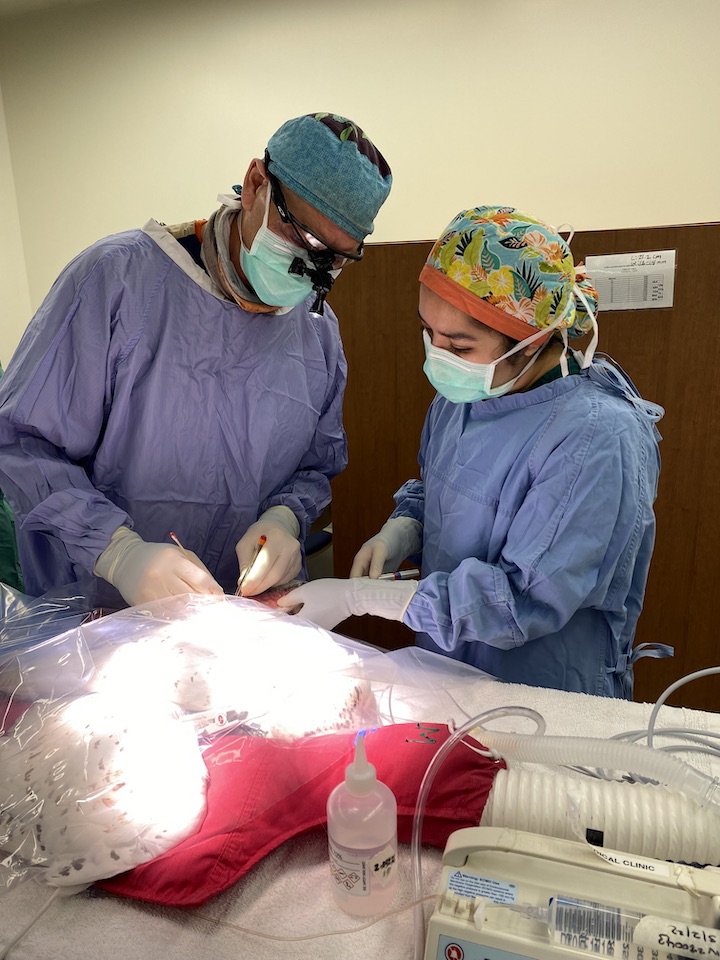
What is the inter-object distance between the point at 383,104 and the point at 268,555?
285cm

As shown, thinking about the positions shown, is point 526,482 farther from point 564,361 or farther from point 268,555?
point 268,555

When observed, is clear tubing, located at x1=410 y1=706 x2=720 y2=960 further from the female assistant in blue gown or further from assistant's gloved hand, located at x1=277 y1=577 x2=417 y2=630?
assistant's gloved hand, located at x1=277 y1=577 x2=417 y2=630

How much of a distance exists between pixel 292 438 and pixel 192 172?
277cm

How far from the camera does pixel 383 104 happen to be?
3.41m

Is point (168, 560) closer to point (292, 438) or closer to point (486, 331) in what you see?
point (292, 438)

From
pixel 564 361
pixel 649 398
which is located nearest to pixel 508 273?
pixel 564 361

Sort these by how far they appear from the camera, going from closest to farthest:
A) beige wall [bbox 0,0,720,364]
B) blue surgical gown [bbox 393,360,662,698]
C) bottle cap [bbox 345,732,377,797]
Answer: bottle cap [bbox 345,732,377,797] → blue surgical gown [bbox 393,360,662,698] → beige wall [bbox 0,0,720,364]

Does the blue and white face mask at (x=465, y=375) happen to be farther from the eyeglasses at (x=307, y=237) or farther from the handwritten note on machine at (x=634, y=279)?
the handwritten note on machine at (x=634, y=279)

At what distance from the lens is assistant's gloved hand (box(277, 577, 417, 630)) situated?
1.47m

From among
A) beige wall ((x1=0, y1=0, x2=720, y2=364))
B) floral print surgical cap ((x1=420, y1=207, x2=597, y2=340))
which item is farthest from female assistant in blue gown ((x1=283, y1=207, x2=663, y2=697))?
beige wall ((x1=0, y1=0, x2=720, y2=364))

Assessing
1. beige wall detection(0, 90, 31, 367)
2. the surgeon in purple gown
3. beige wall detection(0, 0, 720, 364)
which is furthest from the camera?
beige wall detection(0, 90, 31, 367)

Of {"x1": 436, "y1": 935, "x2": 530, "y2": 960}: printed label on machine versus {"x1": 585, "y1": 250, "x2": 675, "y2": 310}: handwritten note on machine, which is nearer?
{"x1": 436, "y1": 935, "x2": 530, "y2": 960}: printed label on machine

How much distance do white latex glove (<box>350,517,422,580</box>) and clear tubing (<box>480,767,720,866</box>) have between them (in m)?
0.76

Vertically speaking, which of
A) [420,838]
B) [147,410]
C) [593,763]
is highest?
[147,410]
